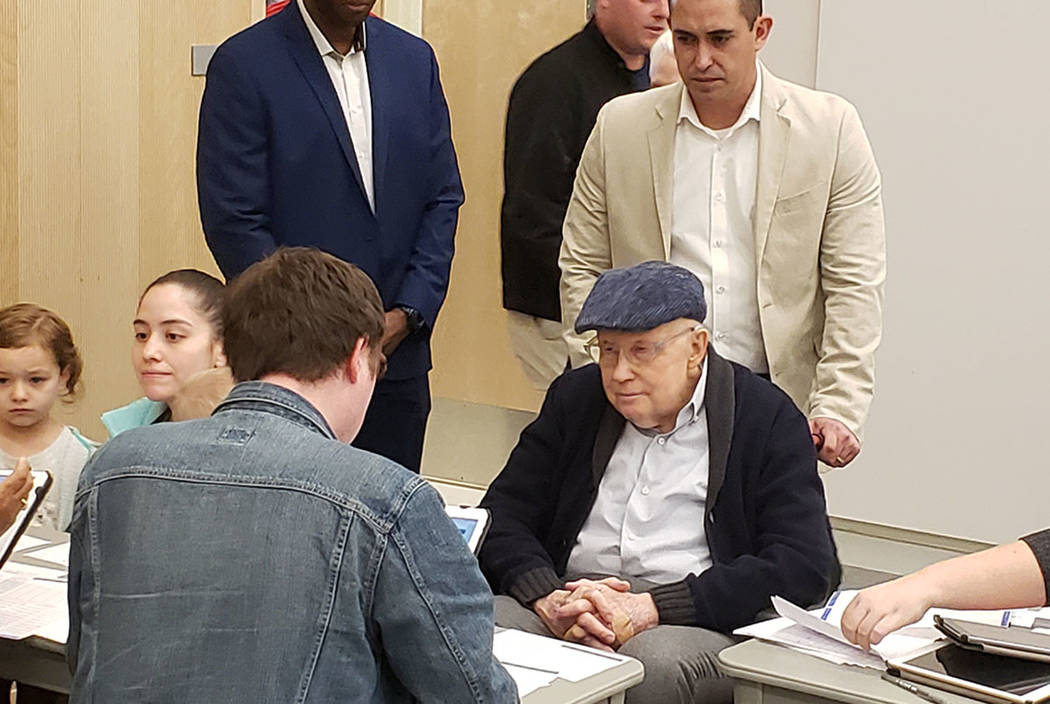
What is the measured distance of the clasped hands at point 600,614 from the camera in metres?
2.84

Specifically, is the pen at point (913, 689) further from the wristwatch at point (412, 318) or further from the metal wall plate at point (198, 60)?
the metal wall plate at point (198, 60)

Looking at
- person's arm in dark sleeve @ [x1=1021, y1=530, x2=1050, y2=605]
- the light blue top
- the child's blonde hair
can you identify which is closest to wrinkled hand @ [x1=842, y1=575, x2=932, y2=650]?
person's arm in dark sleeve @ [x1=1021, y1=530, x2=1050, y2=605]

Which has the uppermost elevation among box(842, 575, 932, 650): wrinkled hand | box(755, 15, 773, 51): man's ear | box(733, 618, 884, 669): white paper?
box(755, 15, 773, 51): man's ear

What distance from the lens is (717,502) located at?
301 centimetres

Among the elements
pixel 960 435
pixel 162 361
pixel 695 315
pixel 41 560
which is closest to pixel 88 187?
pixel 162 361

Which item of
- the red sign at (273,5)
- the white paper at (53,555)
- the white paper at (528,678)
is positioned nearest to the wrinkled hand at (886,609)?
the white paper at (528,678)

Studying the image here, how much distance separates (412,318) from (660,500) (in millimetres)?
938

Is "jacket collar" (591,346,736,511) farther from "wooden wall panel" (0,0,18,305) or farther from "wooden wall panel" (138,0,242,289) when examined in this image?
"wooden wall panel" (138,0,242,289)

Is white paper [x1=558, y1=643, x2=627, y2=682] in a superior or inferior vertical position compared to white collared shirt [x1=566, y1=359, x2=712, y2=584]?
inferior

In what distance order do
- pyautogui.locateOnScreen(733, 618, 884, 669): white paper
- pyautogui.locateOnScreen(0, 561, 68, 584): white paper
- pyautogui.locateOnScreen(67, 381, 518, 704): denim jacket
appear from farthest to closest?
1. pyautogui.locateOnScreen(0, 561, 68, 584): white paper
2. pyautogui.locateOnScreen(733, 618, 884, 669): white paper
3. pyautogui.locateOnScreen(67, 381, 518, 704): denim jacket

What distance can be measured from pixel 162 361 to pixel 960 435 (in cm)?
289

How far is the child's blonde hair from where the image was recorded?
12.2ft

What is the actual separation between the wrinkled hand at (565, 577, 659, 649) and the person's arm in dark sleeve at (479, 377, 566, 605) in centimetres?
18

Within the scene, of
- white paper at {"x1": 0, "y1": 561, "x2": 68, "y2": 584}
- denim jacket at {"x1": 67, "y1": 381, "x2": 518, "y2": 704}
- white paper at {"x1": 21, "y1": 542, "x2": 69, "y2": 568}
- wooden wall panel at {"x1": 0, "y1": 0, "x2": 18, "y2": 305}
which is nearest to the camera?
denim jacket at {"x1": 67, "y1": 381, "x2": 518, "y2": 704}
